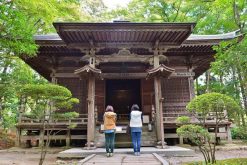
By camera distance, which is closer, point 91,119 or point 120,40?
point 91,119

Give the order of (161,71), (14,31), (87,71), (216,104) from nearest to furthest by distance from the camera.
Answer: (216,104) < (14,31) < (87,71) < (161,71)

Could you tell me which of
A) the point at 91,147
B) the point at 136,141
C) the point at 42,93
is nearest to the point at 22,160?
the point at 91,147

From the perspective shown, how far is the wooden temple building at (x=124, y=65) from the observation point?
9.05 meters

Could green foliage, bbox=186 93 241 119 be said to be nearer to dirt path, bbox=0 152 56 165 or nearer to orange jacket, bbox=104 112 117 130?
orange jacket, bbox=104 112 117 130

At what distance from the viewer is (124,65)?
1259 centimetres

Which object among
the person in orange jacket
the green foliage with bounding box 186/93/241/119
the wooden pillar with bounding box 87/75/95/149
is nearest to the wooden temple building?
the wooden pillar with bounding box 87/75/95/149

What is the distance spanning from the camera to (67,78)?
1262 centimetres

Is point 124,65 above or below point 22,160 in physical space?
above

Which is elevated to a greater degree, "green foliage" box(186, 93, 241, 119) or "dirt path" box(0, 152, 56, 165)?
"green foliage" box(186, 93, 241, 119)

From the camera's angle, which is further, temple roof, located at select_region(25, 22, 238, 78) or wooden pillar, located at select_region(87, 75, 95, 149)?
wooden pillar, located at select_region(87, 75, 95, 149)

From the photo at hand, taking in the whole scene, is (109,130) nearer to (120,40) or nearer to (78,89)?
(120,40)

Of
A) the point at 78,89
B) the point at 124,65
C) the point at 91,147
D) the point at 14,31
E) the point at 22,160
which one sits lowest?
the point at 22,160

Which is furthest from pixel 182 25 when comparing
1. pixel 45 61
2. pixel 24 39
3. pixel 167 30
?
pixel 45 61

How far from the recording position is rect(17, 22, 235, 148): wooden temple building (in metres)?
9.05
